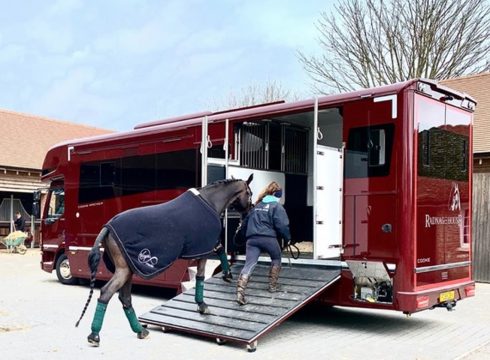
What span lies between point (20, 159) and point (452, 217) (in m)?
20.6

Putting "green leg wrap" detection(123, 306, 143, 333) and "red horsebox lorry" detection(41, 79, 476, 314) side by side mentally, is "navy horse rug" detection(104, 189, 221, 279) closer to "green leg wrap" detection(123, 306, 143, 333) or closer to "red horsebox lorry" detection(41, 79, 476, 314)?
"green leg wrap" detection(123, 306, 143, 333)

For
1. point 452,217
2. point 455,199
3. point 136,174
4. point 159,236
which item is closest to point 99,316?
point 159,236

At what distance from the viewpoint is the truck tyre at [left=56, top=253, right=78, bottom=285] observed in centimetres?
1349

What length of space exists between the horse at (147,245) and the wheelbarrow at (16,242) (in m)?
16.7

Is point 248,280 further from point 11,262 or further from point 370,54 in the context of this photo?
point 370,54

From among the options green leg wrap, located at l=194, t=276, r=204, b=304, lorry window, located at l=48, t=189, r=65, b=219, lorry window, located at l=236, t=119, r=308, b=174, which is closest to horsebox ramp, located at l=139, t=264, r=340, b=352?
green leg wrap, located at l=194, t=276, r=204, b=304

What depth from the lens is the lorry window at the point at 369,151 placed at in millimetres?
7840

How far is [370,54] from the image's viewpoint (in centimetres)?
2397

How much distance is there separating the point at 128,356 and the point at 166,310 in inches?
66.6

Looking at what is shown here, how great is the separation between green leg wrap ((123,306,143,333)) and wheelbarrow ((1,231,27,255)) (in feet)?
54.9

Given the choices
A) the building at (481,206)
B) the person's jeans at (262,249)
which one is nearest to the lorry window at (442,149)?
the person's jeans at (262,249)

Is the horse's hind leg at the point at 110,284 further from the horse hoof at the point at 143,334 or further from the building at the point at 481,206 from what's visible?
the building at the point at 481,206

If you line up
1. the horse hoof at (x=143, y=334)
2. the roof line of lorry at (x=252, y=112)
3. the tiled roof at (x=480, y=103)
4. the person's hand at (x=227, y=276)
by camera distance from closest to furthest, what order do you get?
the horse hoof at (x=143, y=334), the roof line of lorry at (x=252, y=112), the person's hand at (x=227, y=276), the tiled roof at (x=480, y=103)

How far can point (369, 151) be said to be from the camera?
7980mm
